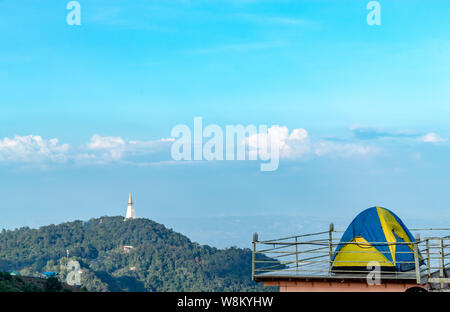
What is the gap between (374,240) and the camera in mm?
24203

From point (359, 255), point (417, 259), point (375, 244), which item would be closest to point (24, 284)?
point (359, 255)

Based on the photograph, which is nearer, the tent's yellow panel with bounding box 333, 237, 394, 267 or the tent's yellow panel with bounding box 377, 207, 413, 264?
the tent's yellow panel with bounding box 333, 237, 394, 267

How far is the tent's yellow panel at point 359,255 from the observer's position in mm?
23562

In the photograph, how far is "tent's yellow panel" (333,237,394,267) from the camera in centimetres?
2356

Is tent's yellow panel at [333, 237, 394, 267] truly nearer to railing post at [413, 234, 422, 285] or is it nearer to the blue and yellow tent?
the blue and yellow tent

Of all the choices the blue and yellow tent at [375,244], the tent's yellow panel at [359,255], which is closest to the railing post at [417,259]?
the blue and yellow tent at [375,244]

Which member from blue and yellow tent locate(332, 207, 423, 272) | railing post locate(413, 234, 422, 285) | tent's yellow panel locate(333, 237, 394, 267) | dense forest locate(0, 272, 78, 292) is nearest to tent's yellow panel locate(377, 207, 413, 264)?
blue and yellow tent locate(332, 207, 423, 272)

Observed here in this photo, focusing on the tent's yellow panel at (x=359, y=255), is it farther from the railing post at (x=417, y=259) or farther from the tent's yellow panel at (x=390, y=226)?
the railing post at (x=417, y=259)

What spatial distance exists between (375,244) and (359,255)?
0.71 m

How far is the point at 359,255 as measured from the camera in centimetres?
2397

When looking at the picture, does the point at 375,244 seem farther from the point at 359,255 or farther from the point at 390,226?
the point at 390,226
